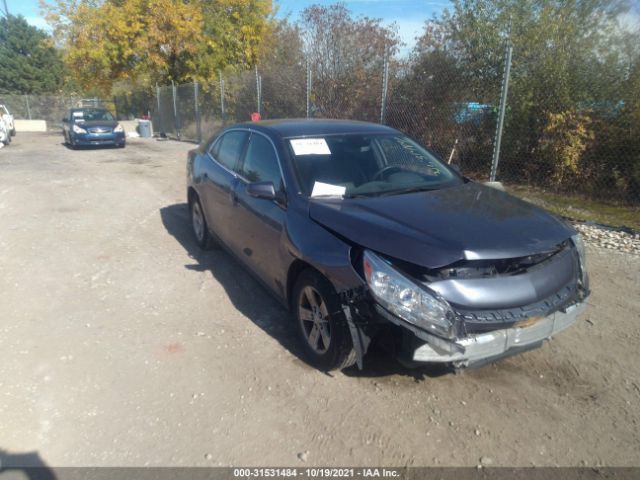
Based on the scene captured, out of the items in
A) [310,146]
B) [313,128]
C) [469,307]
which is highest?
[313,128]

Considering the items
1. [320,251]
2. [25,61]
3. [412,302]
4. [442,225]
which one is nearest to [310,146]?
[320,251]

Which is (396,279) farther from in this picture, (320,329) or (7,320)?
(7,320)

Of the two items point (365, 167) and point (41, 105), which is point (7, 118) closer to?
point (41, 105)

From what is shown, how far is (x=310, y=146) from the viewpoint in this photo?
3.88 m

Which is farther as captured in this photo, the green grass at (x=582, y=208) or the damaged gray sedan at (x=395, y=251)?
the green grass at (x=582, y=208)

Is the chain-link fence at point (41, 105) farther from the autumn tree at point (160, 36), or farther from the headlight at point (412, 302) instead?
the headlight at point (412, 302)

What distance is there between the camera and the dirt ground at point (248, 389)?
8.49 ft

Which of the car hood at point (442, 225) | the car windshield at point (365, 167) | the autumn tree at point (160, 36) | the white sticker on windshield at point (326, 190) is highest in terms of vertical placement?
the autumn tree at point (160, 36)

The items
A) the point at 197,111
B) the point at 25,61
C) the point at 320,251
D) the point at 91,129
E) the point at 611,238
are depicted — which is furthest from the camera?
the point at 25,61

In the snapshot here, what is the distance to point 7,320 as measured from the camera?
4047mm

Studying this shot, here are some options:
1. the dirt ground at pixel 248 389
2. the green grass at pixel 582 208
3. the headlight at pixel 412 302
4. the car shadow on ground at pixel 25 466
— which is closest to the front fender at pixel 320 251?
the headlight at pixel 412 302

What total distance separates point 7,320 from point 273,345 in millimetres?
2364

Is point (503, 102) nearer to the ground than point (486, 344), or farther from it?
farther from it

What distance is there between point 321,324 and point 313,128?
1881 mm
